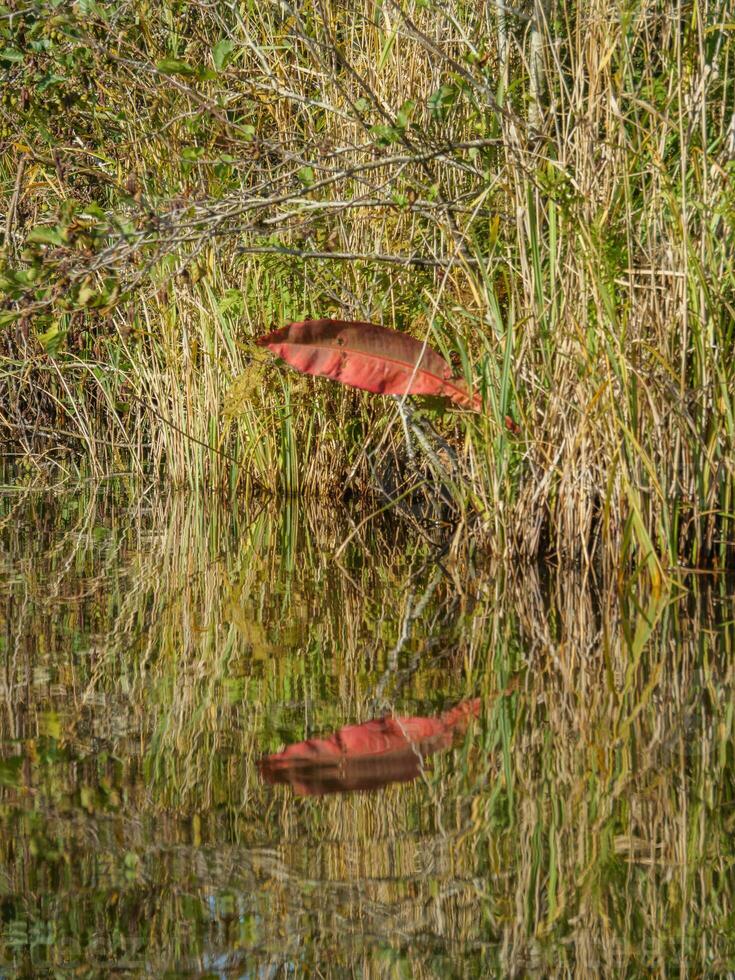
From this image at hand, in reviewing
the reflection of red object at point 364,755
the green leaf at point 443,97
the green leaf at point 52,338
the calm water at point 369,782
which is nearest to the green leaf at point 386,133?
the green leaf at point 443,97

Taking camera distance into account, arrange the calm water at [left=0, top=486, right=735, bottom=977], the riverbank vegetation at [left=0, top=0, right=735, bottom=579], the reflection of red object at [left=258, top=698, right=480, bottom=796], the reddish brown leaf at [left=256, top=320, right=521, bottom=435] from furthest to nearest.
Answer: the reddish brown leaf at [left=256, top=320, right=521, bottom=435] < the riverbank vegetation at [left=0, top=0, right=735, bottom=579] < the reflection of red object at [left=258, top=698, right=480, bottom=796] < the calm water at [left=0, top=486, right=735, bottom=977]

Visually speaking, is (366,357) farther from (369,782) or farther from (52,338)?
(369,782)

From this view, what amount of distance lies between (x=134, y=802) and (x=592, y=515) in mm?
2292

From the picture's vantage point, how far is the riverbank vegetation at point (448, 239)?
3992 millimetres

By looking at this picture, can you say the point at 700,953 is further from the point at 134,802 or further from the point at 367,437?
the point at 367,437

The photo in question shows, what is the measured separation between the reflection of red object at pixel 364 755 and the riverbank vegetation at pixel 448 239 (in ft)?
4.44

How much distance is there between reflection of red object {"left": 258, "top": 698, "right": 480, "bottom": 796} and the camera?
238cm

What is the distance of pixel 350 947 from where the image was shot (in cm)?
180

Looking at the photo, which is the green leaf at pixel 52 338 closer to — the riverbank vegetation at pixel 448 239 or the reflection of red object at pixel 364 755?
the riverbank vegetation at pixel 448 239

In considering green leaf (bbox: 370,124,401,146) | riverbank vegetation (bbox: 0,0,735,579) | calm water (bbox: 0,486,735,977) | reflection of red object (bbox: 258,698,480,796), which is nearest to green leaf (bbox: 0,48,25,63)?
riverbank vegetation (bbox: 0,0,735,579)

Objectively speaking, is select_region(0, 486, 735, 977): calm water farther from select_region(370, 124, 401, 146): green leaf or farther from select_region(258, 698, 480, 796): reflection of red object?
select_region(370, 124, 401, 146): green leaf

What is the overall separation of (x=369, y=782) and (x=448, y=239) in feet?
8.88

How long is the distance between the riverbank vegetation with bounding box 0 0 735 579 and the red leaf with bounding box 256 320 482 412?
0.49ft

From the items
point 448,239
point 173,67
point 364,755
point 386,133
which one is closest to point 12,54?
point 173,67
